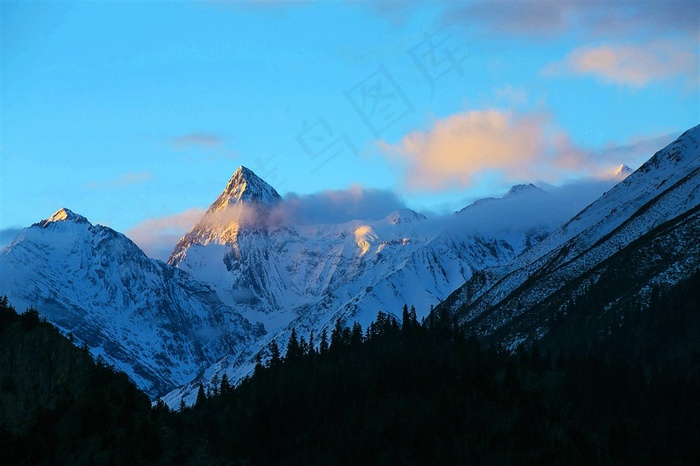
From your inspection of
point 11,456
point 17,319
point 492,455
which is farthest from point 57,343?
point 492,455

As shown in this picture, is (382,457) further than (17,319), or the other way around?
(382,457)

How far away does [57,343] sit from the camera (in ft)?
512

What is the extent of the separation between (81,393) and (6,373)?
9.44m

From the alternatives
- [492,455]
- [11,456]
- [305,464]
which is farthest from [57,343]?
[492,455]

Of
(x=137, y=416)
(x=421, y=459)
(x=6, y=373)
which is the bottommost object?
(x=421, y=459)

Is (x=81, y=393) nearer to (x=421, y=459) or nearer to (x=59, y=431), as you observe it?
(x=59, y=431)

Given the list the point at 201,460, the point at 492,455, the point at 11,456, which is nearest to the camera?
the point at 11,456

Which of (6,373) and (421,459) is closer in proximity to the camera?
(6,373)

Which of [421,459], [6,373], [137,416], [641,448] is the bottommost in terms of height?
[641,448]

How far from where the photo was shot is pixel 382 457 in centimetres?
19788

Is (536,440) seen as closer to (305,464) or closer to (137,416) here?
(305,464)

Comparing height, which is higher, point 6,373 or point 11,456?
point 6,373

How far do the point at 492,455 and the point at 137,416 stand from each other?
62965 millimetres

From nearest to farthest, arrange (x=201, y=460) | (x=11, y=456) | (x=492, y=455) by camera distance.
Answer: (x=11, y=456)
(x=201, y=460)
(x=492, y=455)
